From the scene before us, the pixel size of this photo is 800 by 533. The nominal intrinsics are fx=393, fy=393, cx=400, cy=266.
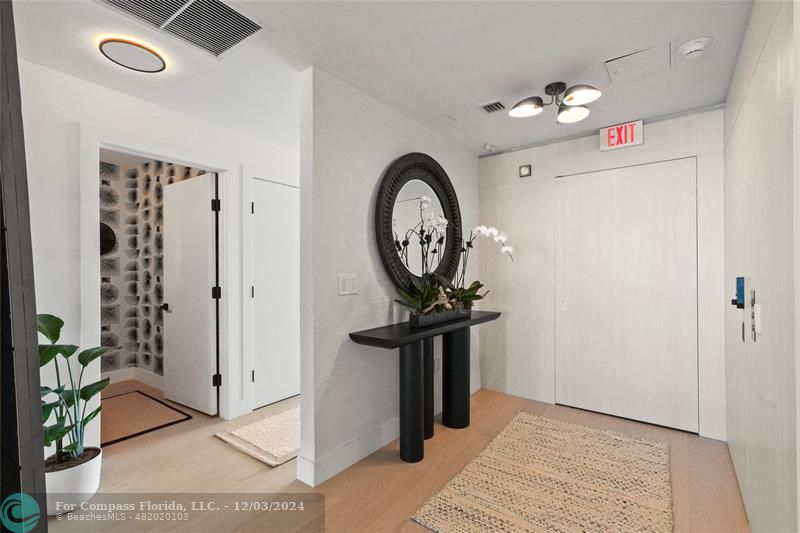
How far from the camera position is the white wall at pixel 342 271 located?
226cm

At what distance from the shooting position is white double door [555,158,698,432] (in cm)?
293

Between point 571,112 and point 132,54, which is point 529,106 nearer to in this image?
point 571,112

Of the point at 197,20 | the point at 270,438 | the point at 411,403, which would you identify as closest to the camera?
the point at 197,20

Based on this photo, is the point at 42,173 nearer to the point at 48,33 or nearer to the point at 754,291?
the point at 48,33

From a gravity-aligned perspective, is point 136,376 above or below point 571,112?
below

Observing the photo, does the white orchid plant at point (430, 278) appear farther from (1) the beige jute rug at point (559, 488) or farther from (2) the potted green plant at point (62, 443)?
(2) the potted green plant at point (62, 443)

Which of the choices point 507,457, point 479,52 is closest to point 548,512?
point 507,457

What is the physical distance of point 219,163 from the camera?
319 cm

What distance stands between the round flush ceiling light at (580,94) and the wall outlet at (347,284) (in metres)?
1.67

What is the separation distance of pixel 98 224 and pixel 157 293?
6.33 feet

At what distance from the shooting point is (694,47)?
2.03 m

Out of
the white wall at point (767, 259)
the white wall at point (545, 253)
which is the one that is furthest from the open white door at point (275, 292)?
the white wall at point (767, 259)

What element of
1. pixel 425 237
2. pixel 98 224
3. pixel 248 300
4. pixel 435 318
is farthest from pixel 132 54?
pixel 435 318

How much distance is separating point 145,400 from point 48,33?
3038 millimetres
